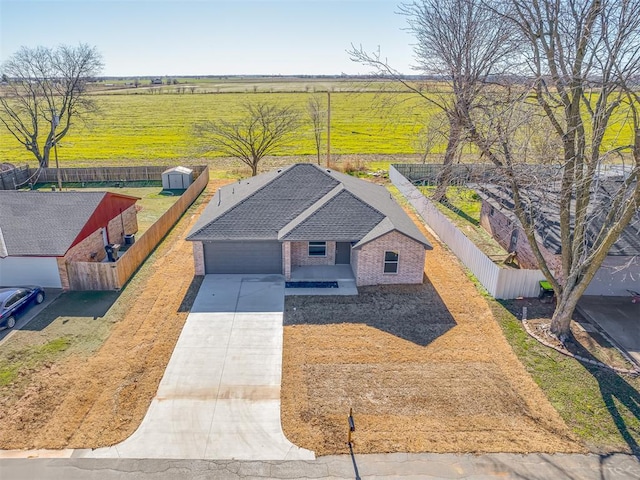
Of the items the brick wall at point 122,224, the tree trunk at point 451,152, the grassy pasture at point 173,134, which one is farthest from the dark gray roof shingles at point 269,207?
the grassy pasture at point 173,134

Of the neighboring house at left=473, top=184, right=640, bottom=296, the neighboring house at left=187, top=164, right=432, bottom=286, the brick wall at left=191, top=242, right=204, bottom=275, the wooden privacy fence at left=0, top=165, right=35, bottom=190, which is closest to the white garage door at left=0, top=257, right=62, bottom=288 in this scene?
the brick wall at left=191, top=242, right=204, bottom=275

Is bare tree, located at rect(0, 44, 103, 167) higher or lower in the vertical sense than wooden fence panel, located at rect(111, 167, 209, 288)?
higher

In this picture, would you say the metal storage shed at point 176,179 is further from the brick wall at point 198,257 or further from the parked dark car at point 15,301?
the parked dark car at point 15,301

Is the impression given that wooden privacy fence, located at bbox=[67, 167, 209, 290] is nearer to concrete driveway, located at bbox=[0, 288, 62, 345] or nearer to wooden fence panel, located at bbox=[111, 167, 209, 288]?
wooden fence panel, located at bbox=[111, 167, 209, 288]

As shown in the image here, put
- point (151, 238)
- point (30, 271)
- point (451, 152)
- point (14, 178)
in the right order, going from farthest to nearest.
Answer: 1. point (14, 178)
2. point (151, 238)
3. point (451, 152)
4. point (30, 271)

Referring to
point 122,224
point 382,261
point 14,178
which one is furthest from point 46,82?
point 382,261

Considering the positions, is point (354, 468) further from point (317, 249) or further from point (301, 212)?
point (301, 212)

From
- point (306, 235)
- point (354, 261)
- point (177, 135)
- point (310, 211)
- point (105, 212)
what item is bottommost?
point (354, 261)
